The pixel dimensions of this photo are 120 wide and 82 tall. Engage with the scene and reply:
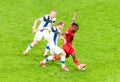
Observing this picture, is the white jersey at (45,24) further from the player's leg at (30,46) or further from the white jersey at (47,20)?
the player's leg at (30,46)

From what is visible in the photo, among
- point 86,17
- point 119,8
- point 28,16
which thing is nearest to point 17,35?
point 28,16

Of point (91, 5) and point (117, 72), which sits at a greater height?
point (91, 5)

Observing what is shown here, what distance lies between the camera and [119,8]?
28.8 m

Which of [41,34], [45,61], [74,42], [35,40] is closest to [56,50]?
[45,61]

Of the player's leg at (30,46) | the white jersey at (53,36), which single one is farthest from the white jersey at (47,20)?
the white jersey at (53,36)

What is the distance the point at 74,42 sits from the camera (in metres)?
24.0

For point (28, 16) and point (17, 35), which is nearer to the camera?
point (17, 35)

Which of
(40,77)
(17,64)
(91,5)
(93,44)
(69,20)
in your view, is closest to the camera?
(40,77)

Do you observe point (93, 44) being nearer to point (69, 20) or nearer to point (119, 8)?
point (69, 20)

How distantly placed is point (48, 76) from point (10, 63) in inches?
88.4

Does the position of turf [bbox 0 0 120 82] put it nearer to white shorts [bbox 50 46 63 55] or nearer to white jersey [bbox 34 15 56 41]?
white shorts [bbox 50 46 63 55]

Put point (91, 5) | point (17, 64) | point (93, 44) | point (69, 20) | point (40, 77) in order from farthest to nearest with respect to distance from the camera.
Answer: point (91, 5)
point (69, 20)
point (93, 44)
point (17, 64)
point (40, 77)

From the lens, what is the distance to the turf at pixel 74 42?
19.2m

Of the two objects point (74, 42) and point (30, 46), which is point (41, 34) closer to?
point (30, 46)
